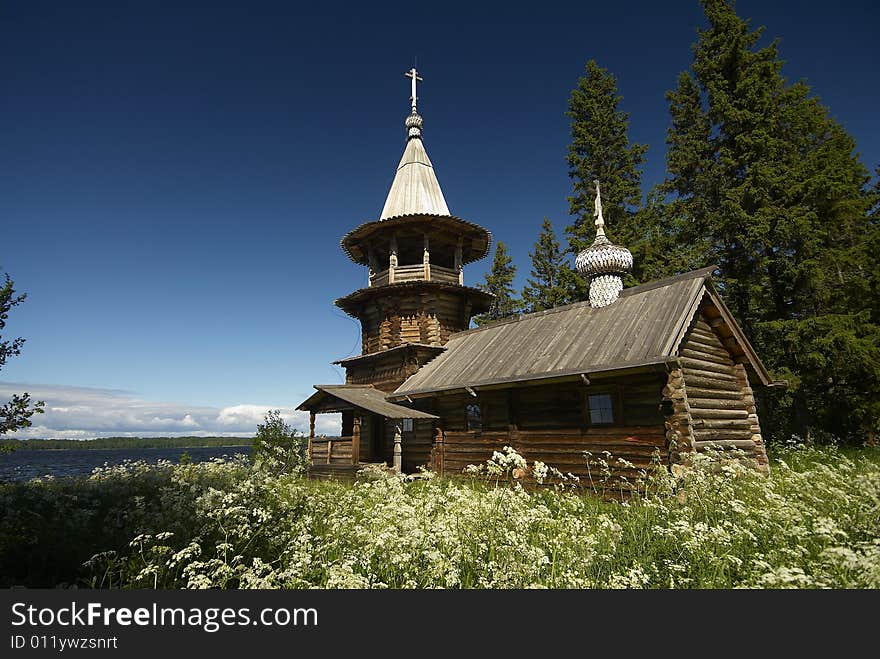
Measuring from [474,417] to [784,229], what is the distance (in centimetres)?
1607

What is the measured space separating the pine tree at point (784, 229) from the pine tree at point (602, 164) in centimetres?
345

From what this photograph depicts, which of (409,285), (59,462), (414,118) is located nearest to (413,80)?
(414,118)

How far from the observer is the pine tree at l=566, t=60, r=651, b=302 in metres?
26.8

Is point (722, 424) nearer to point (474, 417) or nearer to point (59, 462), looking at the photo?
point (474, 417)

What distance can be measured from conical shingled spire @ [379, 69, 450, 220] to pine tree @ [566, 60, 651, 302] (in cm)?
931

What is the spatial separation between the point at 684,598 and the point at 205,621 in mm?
3689

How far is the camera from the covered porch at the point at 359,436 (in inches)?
674

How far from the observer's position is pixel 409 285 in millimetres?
20562

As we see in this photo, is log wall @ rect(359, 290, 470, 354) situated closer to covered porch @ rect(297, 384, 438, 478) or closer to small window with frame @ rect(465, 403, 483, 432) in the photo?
covered porch @ rect(297, 384, 438, 478)

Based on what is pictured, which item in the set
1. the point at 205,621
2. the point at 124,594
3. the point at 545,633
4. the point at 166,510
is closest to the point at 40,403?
the point at 166,510

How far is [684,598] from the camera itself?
3516 millimetres

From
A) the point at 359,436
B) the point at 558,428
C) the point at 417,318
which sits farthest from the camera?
the point at 417,318

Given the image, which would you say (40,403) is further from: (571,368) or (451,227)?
(451,227)

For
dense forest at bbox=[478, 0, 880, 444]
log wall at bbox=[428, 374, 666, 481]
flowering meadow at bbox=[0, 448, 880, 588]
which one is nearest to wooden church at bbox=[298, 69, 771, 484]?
log wall at bbox=[428, 374, 666, 481]
